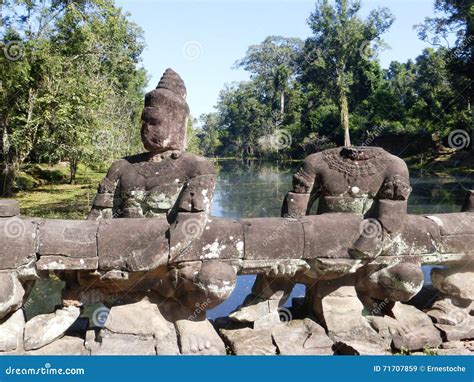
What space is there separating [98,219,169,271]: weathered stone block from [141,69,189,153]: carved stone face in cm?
90

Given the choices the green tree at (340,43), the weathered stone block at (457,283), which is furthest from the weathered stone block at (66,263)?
the green tree at (340,43)

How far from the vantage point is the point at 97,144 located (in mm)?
20469

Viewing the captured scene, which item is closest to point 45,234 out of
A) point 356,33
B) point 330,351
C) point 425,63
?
point 330,351

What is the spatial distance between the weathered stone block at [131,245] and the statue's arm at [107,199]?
1.48 ft

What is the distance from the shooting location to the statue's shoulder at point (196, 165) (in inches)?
178

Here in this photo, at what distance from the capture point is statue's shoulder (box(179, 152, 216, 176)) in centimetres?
452

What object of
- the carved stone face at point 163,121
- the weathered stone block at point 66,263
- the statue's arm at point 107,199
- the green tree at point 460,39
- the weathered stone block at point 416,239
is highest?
the green tree at point 460,39

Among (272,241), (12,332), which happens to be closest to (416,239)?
(272,241)

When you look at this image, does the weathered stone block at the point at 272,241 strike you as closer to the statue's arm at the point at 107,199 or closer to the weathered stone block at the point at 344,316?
the weathered stone block at the point at 344,316

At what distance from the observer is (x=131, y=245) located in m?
4.17

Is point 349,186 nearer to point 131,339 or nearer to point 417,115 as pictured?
point 131,339

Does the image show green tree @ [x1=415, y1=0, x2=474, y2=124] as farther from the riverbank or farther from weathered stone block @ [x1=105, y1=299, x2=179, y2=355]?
weathered stone block @ [x1=105, y1=299, x2=179, y2=355]

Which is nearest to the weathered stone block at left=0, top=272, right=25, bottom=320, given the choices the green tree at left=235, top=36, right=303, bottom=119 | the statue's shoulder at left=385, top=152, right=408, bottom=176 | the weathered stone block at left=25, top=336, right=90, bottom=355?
the weathered stone block at left=25, top=336, right=90, bottom=355

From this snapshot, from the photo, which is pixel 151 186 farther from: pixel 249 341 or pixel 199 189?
pixel 249 341
